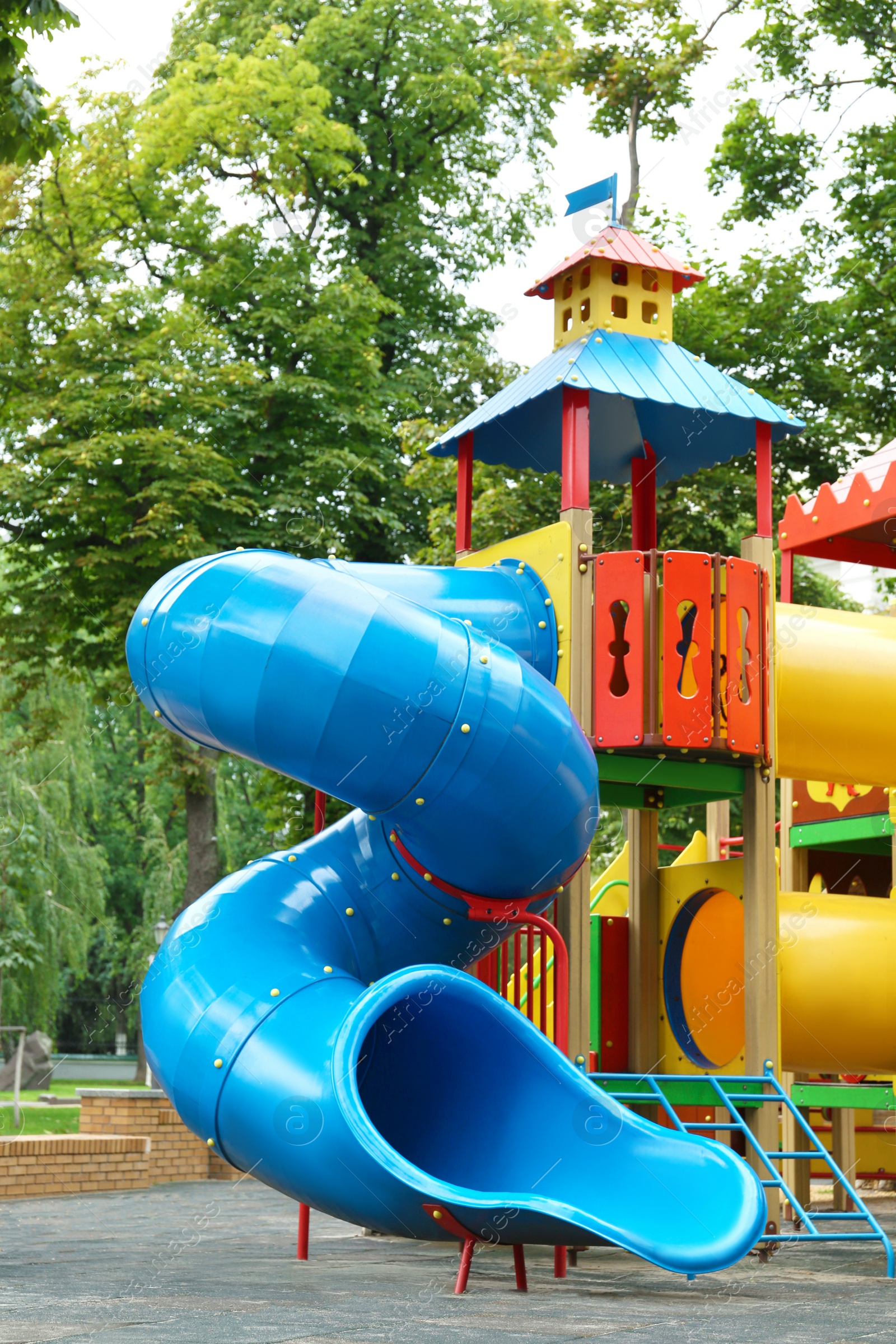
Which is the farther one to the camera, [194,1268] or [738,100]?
[738,100]

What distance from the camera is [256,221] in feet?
63.3

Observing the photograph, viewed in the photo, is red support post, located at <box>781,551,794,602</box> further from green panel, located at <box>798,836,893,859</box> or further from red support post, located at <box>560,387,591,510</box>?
red support post, located at <box>560,387,591,510</box>

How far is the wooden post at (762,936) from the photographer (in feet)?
27.5

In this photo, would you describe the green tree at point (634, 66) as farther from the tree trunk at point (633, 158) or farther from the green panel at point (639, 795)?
the green panel at point (639, 795)

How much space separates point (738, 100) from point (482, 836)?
16.4m

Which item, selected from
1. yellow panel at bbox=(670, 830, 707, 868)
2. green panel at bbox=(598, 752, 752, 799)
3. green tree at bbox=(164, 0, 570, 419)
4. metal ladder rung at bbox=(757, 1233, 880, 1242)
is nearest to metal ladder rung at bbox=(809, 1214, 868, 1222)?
metal ladder rung at bbox=(757, 1233, 880, 1242)

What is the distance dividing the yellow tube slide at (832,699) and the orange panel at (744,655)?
0.49 meters

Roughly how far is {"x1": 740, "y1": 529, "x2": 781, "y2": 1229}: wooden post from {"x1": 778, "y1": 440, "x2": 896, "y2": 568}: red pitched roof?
2.45 m

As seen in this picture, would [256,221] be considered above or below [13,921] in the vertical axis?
above

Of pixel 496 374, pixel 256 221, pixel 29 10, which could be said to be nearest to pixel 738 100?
pixel 496 374

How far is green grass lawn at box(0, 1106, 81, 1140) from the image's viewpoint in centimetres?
1939

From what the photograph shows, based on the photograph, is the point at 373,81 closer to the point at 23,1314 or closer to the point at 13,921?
the point at 13,921

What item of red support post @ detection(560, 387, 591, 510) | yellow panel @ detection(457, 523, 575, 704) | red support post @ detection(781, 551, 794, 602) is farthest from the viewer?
red support post @ detection(781, 551, 794, 602)

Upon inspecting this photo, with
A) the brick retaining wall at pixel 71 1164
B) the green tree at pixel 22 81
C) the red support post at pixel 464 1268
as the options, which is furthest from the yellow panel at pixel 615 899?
the green tree at pixel 22 81
